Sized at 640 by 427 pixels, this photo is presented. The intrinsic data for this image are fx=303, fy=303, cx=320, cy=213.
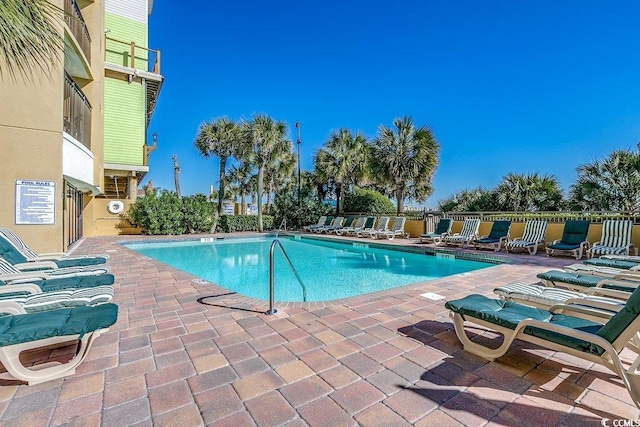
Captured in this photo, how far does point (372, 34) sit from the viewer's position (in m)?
15.4

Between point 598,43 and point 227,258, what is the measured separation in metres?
17.7

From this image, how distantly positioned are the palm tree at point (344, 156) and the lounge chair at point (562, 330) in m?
15.0

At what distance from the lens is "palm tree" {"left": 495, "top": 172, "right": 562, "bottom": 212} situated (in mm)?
15242

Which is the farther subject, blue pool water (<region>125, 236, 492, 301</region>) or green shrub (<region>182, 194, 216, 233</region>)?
green shrub (<region>182, 194, 216, 233</region>)

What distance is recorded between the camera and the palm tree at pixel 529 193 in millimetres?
15242

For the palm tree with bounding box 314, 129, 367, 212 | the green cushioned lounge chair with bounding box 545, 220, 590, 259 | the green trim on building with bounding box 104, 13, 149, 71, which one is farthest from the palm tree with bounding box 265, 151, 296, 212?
the green cushioned lounge chair with bounding box 545, 220, 590, 259

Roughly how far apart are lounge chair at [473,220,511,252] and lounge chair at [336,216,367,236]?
5.91m

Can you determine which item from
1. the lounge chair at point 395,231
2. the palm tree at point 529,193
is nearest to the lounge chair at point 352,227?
the lounge chair at point 395,231

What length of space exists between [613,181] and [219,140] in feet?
60.2

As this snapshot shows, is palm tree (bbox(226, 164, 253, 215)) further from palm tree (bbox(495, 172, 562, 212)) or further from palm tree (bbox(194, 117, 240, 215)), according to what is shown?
palm tree (bbox(495, 172, 562, 212))

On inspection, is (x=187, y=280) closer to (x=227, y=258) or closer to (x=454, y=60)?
(x=227, y=258)

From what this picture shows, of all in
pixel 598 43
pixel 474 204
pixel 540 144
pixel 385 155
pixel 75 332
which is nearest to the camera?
pixel 75 332

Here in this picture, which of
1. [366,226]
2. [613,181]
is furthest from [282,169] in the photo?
[613,181]

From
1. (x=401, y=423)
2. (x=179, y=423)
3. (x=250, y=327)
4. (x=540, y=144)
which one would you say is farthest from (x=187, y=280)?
(x=540, y=144)
